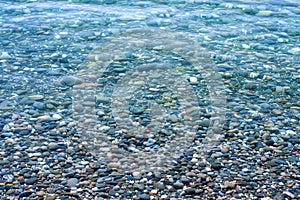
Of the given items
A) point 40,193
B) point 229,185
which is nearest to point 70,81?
point 40,193

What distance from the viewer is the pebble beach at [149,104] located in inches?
149

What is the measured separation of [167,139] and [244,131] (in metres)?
0.78

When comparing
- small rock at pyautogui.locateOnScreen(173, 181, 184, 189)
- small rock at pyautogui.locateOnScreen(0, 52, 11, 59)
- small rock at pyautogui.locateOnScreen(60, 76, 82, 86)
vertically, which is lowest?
small rock at pyautogui.locateOnScreen(173, 181, 184, 189)

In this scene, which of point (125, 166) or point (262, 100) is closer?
point (125, 166)

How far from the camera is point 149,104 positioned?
4953 millimetres

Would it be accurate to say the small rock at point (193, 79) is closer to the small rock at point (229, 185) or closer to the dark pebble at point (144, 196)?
the small rock at point (229, 185)

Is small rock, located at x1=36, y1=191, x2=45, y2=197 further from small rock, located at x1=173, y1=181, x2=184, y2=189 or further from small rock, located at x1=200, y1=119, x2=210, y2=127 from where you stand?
small rock, located at x1=200, y1=119, x2=210, y2=127

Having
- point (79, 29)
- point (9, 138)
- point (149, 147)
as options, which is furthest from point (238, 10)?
point (9, 138)

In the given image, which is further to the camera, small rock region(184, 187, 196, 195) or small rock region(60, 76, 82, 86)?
small rock region(60, 76, 82, 86)

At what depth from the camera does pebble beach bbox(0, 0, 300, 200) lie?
3.78 m

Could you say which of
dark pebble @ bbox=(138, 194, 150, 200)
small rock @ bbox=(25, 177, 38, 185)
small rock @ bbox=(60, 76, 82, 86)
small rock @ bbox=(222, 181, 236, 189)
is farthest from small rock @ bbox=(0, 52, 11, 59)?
small rock @ bbox=(222, 181, 236, 189)

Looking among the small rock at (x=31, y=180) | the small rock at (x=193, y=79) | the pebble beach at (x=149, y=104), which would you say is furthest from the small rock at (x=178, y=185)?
the small rock at (x=193, y=79)

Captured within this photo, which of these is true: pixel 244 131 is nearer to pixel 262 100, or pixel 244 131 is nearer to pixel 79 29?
pixel 262 100

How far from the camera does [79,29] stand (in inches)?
276
